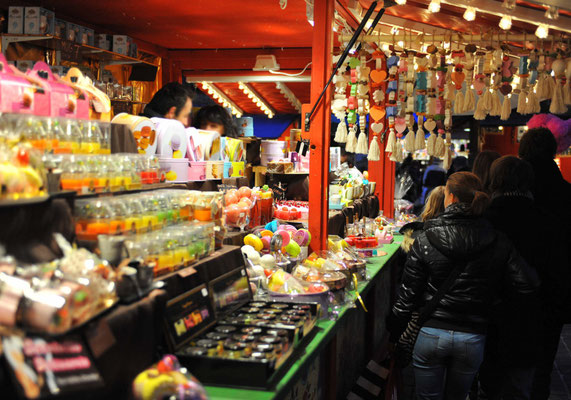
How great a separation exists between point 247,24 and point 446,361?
4.88 meters

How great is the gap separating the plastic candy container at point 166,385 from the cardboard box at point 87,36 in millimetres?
5659

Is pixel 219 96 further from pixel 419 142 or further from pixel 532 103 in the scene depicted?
pixel 532 103

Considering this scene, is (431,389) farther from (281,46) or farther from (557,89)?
(281,46)

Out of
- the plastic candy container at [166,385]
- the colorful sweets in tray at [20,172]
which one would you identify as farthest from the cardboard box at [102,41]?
the plastic candy container at [166,385]

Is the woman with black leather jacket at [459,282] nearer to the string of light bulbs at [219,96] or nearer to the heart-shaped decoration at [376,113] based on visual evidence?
the heart-shaped decoration at [376,113]

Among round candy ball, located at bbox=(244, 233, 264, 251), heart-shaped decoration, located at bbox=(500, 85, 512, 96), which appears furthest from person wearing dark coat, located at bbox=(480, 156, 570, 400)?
round candy ball, located at bbox=(244, 233, 264, 251)

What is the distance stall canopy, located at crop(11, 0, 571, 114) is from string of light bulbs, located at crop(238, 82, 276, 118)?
0.47ft

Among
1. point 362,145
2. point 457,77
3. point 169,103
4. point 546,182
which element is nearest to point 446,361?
point 546,182

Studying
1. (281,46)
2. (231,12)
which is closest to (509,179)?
(231,12)

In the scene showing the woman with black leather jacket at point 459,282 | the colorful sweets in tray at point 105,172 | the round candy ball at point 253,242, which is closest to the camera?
the colorful sweets in tray at point 105,172

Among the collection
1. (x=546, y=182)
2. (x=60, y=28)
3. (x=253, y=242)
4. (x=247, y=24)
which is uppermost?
(x=247, y=24)

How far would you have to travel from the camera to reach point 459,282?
9.34ft

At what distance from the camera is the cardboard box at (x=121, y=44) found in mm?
6879

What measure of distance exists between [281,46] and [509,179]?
17.8ft
